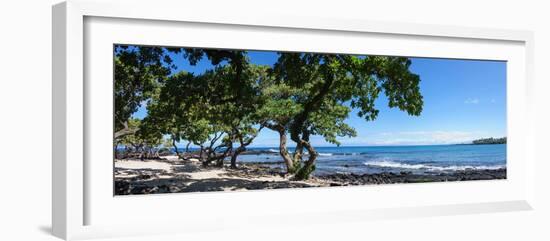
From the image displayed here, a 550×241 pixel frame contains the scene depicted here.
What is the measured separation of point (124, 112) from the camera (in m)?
7.71

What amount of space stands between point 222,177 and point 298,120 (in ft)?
4.67

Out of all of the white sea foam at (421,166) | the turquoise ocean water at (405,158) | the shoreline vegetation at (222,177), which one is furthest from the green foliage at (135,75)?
the white sea foam at (421,166)

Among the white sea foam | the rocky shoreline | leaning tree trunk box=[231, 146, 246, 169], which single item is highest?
leaning tree trunk box=[231, 146, 246, 169]

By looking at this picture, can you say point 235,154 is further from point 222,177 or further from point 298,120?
point 298,120

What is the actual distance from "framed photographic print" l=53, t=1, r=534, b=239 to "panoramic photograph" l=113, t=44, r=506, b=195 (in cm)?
2

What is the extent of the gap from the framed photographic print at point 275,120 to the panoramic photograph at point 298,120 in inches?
0.7

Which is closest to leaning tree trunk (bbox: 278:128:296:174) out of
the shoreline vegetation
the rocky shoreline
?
the shoreline vegetation

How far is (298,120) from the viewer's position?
9.16m

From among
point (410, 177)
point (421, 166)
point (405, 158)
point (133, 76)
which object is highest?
point (133, 76)

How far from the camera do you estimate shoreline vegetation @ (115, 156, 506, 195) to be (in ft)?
25.5

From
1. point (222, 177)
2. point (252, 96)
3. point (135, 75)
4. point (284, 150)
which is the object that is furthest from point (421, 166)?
point (135, 75)

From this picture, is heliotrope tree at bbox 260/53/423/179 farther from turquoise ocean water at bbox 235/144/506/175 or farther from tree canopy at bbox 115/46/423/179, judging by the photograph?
turquoise ocean water at bbox 235/144/506/175

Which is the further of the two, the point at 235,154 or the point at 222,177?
the point at 235,154

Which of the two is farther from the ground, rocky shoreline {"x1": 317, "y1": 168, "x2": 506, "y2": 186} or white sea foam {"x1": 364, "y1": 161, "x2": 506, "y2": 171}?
white sea foam {"x1": 364, "y1": 161, "x2": 506, "y2": 171}
